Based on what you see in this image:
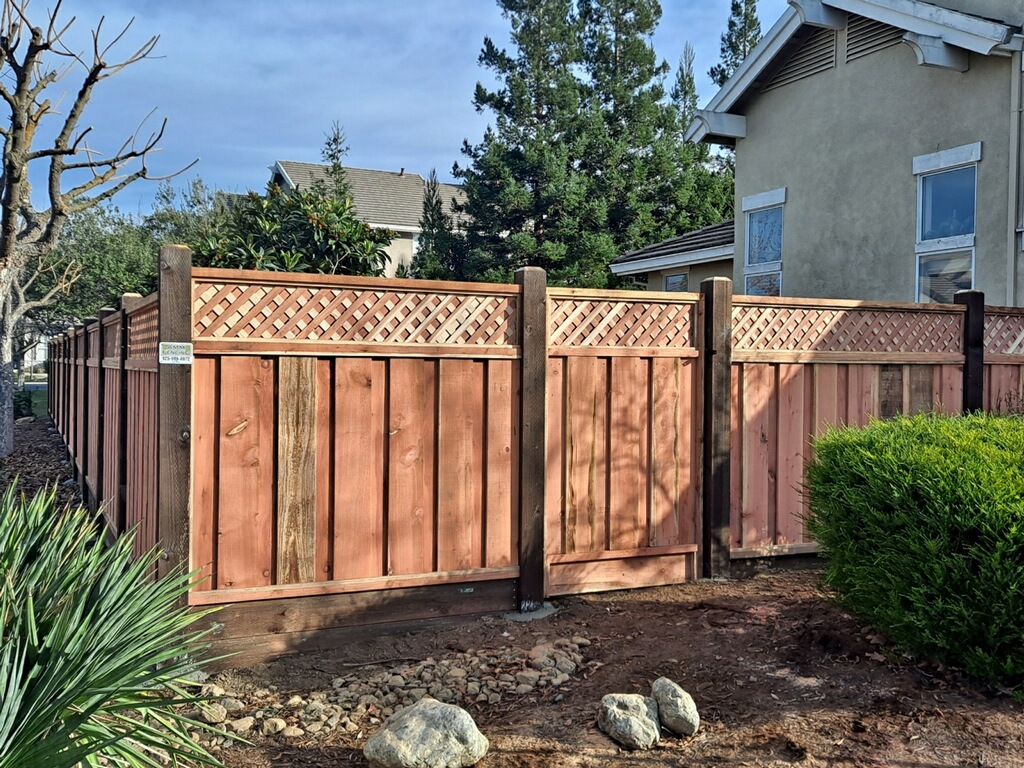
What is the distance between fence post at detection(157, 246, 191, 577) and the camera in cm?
391

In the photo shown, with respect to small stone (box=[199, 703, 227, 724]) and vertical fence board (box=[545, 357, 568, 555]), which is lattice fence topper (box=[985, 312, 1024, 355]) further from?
small stone (box=[199, 703, 227, 724])

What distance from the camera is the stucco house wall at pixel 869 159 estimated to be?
7781 mm

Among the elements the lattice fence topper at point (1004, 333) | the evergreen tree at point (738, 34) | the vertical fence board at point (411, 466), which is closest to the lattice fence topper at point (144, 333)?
the vertical fence board at point (411, 466)

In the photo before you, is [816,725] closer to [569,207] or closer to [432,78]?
[432,78]

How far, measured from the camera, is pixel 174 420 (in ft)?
13.0

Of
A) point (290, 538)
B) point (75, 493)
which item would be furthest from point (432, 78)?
point (290, 538)

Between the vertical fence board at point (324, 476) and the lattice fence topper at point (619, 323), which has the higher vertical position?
the lattice fence topper at point (619, 323)

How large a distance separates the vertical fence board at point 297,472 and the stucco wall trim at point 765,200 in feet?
26.5

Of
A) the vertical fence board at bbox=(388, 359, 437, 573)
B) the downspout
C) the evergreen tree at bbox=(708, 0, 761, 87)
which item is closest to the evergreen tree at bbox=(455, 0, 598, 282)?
the evergreen tree at bbox=(708, 0, 761, 87)

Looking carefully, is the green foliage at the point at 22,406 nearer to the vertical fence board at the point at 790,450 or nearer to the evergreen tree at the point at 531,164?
the evergreen tree at the point at 531,164

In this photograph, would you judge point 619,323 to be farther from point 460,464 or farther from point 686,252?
point 686,252

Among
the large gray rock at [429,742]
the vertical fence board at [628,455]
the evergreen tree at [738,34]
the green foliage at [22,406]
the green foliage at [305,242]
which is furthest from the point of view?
the evergreen tree at [738,34]

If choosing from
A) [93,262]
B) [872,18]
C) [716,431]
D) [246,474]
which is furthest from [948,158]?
[93,262]

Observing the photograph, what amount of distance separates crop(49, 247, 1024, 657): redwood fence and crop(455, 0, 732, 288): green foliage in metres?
18.7
